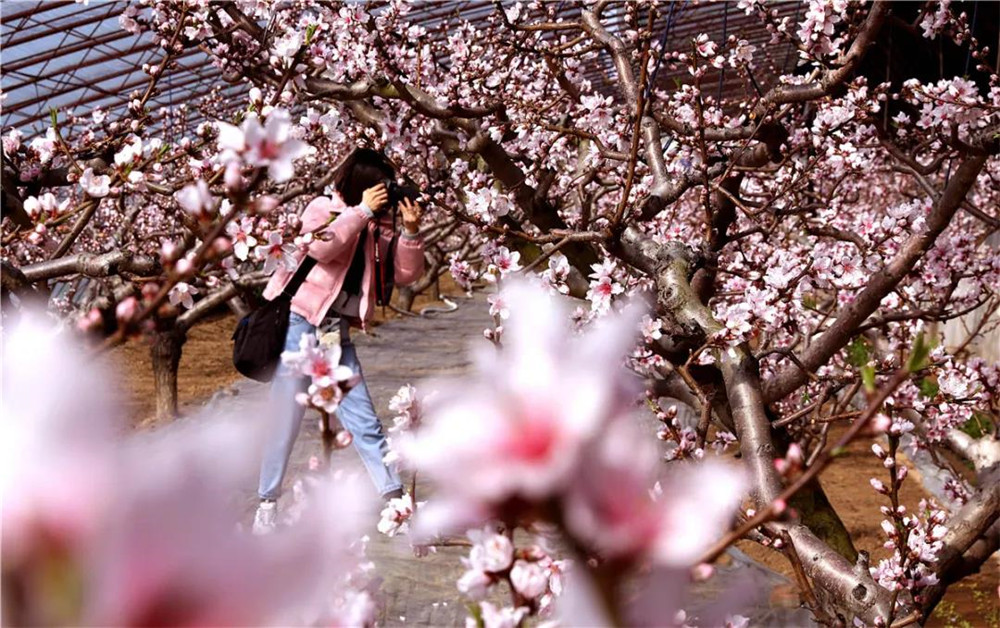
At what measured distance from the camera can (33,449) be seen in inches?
9.2

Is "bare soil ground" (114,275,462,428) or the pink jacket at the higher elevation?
the pink jacket

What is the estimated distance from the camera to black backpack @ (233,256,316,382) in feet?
12.1

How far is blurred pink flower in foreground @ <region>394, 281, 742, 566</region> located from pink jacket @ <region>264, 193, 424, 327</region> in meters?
3.35

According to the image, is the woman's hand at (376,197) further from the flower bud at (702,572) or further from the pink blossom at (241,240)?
the flower bud at (702,572)

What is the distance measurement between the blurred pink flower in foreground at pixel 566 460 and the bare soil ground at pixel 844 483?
12 centimetres

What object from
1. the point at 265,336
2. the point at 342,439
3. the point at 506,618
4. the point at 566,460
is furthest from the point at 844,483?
the point at 566,460

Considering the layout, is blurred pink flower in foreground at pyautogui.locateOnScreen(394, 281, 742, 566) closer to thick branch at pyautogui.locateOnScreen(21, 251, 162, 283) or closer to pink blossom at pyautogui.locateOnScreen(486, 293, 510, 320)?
thick branch at pyautogui.locateOnScreen(21, 251, 162, 283)

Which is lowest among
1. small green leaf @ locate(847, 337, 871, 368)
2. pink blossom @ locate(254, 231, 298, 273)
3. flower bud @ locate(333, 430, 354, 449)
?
small green leaf @ locate(847, 337, 871, 368)

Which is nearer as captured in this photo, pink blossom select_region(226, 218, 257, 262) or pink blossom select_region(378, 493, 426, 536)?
pink blossom select_region(378, 493, 426, 536)

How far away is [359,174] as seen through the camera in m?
3.85

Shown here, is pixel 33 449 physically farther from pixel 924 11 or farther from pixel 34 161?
pixel 924 11

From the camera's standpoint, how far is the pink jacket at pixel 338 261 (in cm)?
360

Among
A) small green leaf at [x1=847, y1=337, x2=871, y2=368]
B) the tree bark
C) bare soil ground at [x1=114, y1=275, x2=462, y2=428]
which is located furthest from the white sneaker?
small green leaf at [x1=847, y1=337, x2=871, y2=368]

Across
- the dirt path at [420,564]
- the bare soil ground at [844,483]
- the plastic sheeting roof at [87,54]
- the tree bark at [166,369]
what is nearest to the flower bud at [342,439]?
the dirt path at [420,564]
